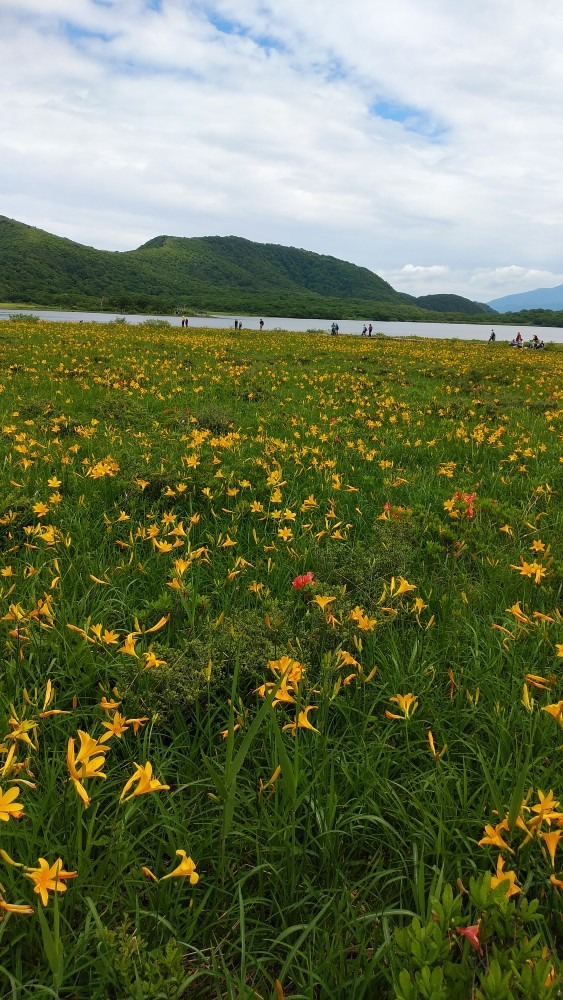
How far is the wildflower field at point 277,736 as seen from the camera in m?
1.15

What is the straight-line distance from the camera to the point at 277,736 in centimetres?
135

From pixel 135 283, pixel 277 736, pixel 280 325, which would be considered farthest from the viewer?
pixel 135 283

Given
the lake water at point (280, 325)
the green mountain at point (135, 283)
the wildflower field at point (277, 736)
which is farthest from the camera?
the green mountain at point (135, 283)

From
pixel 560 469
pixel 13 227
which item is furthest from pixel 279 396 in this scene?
pixel 13 227

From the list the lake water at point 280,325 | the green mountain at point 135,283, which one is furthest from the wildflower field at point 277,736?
the green mountain at point 135,283

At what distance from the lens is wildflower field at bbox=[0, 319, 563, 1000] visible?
3.78 ft

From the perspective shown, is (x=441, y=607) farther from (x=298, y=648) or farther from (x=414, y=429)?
(x=414, y=429)

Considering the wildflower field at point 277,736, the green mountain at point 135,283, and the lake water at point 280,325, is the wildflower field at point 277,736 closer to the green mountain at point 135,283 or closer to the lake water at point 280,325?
the lake water at point 280,325

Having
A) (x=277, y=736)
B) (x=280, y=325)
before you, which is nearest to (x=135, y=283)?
(x=280, y=325)

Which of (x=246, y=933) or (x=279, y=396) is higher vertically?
(x=279, y=396)

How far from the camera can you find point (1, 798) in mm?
1207

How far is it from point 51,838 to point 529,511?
3.77m

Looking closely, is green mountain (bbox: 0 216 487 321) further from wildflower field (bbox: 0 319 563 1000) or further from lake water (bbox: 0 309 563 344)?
wildflower field (bbox: 0 319 563 1000)

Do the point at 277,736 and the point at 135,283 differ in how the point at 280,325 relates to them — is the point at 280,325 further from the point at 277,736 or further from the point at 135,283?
the point at 135,283
